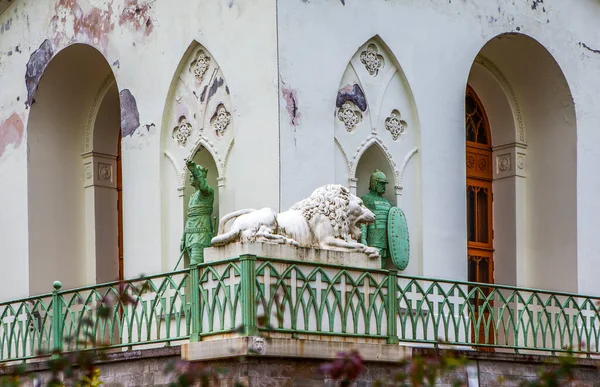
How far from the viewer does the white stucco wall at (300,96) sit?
1777cm

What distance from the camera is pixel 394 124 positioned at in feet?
62.4

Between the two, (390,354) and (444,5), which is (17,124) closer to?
(444,5)

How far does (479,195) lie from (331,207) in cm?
652

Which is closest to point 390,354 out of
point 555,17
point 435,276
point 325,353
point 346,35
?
point 325,353

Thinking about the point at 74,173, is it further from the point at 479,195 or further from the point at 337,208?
the point at 337,208

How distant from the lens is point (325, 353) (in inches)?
599

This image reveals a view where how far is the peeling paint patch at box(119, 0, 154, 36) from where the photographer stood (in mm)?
19625

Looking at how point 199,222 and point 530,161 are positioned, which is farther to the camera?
point 530,161

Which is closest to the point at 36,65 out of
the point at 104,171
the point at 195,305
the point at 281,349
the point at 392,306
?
the point at 104,171

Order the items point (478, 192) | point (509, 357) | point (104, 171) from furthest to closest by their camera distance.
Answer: point (104, 171), point (478, 192), point (509, 357)

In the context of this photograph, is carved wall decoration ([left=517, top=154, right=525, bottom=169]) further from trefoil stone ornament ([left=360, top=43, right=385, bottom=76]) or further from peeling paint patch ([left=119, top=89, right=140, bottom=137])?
peeling paint patch ([left=119, top=89, right=140, bottom=137])

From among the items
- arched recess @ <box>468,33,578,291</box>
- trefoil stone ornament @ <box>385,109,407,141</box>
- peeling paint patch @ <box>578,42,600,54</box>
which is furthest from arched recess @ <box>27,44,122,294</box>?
peeling paint patch @ <box>578,42,600,54</box>

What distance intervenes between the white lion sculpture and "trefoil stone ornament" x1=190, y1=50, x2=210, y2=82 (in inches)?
121

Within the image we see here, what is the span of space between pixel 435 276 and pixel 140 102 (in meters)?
4.83
